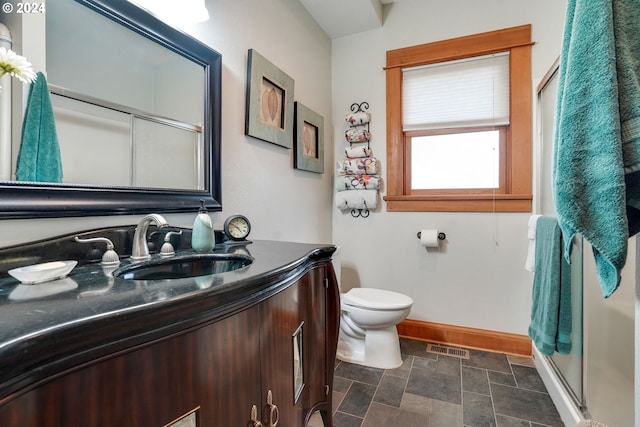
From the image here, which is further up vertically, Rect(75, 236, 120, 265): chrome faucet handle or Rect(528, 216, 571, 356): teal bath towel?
Rect(75, 236, 120, 265): chrome faucet handle

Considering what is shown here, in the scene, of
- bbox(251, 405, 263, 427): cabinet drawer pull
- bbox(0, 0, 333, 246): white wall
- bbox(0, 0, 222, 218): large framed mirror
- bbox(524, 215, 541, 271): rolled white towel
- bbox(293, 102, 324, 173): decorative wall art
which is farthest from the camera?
bbox(293, 102, 324, 173): decorative wall art

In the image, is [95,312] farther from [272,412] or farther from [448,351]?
[448,351]

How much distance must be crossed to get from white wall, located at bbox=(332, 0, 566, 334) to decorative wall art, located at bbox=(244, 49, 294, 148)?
0.79m

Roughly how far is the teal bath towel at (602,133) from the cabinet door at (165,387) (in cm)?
76

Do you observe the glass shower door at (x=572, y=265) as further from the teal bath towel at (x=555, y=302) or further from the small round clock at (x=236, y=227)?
the small round clock at (x=236, y=227)

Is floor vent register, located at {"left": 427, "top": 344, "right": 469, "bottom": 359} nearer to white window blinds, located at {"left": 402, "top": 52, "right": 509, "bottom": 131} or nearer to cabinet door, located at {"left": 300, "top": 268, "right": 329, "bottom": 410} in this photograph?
cabinet door, located at {"left": 300, "top": 268, "right": 329, "bottom": 410}

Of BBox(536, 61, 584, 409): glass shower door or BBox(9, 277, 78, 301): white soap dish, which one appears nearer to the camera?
BBox(9, 277, 78, 301): white soap dish

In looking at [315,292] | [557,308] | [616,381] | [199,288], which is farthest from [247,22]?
[616,381]

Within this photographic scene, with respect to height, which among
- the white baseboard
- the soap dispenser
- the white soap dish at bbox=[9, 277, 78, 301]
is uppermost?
the soap dispenser

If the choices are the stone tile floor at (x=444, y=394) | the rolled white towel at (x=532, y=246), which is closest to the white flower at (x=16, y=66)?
the stone tile floor at (x=444, y=394)

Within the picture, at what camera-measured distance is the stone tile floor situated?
149 cm

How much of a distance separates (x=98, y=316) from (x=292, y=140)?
1.70 metres

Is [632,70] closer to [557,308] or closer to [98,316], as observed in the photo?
[98,316]

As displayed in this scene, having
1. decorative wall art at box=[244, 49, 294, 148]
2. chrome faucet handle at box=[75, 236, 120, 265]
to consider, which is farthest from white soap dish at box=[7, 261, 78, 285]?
decorative wall art at box=[244, 49, 294, 148]
